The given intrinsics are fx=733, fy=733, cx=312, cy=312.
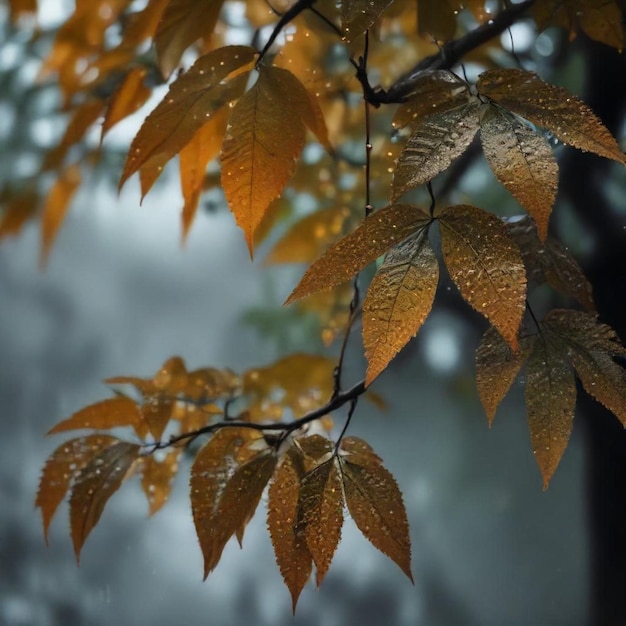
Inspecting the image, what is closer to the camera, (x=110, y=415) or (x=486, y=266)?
(x=486, y=266)

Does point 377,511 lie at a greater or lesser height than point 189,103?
lesser

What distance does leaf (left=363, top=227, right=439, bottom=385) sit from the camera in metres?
0.24

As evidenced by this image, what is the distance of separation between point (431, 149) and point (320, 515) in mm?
137

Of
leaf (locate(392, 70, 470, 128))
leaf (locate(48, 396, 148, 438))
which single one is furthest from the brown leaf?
leaf (locate(48, 396, 148, 438))

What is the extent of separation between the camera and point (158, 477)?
0.43 meters

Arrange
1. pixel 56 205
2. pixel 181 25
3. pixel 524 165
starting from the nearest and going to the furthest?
1. pixel 524 165
2. pixel 181 25
3. pixel 56 205

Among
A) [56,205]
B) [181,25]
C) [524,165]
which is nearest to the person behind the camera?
[524,165]

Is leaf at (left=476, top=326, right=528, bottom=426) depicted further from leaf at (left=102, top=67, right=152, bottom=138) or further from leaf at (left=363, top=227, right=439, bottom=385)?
leaf at (left=102, top=67, right=152, bottom=138)

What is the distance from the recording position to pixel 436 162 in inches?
9.5

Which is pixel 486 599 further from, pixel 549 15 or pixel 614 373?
pixel 549 15

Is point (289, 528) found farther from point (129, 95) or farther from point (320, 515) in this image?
point (129, 95)

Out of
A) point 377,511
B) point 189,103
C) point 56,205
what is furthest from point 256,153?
point 56,205

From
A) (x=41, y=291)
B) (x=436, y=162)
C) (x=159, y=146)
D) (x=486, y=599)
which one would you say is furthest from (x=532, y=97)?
(x=41, y=291)

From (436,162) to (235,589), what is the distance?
11.6 inches
